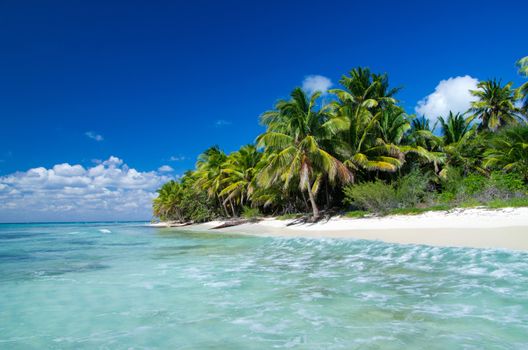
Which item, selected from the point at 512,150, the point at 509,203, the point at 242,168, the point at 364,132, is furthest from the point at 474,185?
the point at 242,168

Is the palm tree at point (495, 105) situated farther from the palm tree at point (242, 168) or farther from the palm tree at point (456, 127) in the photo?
the palm tree at point (242, 168)

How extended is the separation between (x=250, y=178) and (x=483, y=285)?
26790 millimetres

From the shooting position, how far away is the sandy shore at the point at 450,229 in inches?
368

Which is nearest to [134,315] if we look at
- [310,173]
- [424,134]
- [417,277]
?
[417,277]

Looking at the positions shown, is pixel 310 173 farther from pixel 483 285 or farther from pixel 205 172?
pixel 205 172

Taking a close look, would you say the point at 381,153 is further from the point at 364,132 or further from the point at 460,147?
the point at 460,147

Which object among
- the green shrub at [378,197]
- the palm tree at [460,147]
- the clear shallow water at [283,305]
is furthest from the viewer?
the palm tree at [460,147]

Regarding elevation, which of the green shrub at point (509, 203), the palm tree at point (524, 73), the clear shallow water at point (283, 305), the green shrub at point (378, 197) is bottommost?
the clear shallow water at point (283, 305)

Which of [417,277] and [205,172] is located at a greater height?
[205,172]

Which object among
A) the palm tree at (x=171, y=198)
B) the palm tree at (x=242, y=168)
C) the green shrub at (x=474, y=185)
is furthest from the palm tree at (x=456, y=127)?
the palm tree at (x=171, y=198)

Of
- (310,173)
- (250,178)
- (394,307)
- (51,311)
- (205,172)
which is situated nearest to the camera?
(394,307)

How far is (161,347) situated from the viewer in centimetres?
337

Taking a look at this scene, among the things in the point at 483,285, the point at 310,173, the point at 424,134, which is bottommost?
the point at 483,285

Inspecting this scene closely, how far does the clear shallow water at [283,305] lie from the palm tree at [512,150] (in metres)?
14.1
